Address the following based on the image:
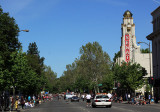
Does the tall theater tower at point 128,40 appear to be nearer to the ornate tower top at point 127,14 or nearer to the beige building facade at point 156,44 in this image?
the ornate tower top at point 127,14

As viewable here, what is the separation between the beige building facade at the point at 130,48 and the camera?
107 meters

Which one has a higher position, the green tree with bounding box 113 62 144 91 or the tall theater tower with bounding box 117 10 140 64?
the tall theater tower with bounding box 117 10 140 64

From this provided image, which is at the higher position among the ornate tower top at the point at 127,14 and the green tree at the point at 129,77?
the ornate tower top at the point at 127,14

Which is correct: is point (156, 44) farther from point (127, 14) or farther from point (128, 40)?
point (127, 14)

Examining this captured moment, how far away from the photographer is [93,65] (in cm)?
10656

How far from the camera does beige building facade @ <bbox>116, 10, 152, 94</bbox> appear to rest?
106706mm

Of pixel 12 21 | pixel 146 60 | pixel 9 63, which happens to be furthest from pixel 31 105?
pixel 146 60

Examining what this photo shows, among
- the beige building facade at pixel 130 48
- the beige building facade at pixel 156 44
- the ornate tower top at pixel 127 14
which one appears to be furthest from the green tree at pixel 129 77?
the ornate tower top at pixel 127 14

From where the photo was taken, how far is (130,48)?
108125 mm

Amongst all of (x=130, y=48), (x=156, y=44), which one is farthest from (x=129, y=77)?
(x=130, y=48)

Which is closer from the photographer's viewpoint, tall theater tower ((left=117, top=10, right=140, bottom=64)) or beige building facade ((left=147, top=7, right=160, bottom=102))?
beige building facade ((left=147, top=7, right=160, bottom=102))

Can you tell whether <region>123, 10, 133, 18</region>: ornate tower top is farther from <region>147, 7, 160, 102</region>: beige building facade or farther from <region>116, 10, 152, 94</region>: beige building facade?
<region>147, 7, 160, 102</region>: beige building facade

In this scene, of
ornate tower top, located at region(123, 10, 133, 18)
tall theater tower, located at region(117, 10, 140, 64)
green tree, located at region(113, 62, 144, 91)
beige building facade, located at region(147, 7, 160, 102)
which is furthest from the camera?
ornate tower top, located at region(123, 10, 133, 18)

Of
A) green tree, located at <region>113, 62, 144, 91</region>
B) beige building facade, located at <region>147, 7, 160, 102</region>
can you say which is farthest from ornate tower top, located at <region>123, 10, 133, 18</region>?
green tree, located at <region>113, 62, 144, 91</region>
